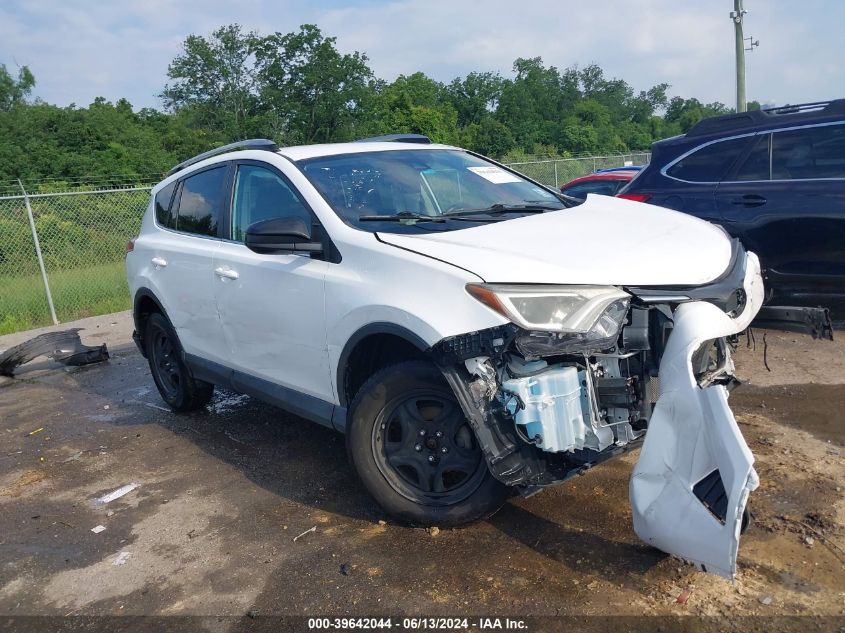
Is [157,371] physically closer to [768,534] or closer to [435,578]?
[435,578]

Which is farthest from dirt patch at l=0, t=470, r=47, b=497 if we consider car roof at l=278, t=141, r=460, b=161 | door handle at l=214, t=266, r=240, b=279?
car roof at l=278, t=141, r=460, b=161

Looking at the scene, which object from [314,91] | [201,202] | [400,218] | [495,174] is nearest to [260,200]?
[201,202]

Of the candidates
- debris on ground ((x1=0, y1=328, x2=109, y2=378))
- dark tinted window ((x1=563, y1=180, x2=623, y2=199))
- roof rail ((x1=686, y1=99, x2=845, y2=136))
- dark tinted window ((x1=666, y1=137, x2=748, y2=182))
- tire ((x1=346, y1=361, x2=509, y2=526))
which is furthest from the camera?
dark tinted window ((x1=563, y1=180, x2=623, y2=199))

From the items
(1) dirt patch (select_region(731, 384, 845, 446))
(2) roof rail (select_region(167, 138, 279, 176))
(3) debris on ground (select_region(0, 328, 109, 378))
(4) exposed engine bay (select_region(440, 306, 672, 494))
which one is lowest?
(1) dirt patch (select_region(731, 384, 845, 446))

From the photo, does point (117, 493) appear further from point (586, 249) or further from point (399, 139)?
point (586, 249)

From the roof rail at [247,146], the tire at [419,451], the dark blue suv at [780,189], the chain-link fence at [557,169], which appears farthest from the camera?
the chain-link fence at [557,169]

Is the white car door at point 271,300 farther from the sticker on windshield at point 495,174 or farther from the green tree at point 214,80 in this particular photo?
the green tree at point 214,80

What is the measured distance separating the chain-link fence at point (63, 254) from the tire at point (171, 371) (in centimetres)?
601

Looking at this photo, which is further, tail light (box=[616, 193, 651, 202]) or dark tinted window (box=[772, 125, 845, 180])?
tail light (box=[616, 193, 651, 202])

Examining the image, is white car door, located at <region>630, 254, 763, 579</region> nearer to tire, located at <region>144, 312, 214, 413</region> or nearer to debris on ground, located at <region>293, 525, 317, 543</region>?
debris on ground, located at <region>293, 525, 317, 543</region>

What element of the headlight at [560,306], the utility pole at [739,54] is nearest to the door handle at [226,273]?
the headlight at [560,306]

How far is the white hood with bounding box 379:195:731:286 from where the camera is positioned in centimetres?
313

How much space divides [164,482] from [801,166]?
516 centimetres

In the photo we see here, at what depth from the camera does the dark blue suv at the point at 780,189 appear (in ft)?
18.0
